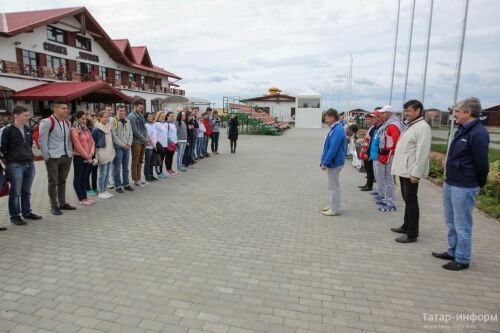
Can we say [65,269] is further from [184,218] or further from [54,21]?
[54,21]

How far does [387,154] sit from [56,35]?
27.8 m

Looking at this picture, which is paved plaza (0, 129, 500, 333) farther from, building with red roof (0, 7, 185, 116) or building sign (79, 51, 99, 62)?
building sign (79, 51, 99, 62)

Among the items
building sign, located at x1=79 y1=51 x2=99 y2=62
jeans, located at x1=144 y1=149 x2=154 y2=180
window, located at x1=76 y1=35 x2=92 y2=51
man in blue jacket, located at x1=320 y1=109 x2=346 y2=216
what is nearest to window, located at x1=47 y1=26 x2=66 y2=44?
window, located at x1=76 y1=35 x2=92 y2=51

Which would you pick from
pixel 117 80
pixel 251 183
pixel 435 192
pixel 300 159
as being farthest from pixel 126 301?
pixel 117 80

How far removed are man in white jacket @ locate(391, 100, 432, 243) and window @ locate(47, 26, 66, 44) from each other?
2731 cm

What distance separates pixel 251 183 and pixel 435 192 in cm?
459

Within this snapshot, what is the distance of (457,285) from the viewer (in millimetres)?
3539

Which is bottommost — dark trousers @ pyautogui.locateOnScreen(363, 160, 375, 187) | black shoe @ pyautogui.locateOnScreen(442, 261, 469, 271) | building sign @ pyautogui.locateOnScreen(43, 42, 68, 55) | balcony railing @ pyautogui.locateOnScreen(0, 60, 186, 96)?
black shoe @ pyautogui.locateOnScreen(442, 261, 469, 271)

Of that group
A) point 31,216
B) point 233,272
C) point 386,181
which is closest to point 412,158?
point 386,181

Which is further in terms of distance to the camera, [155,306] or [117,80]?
[117,80]

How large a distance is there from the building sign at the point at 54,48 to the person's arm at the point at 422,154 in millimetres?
26946

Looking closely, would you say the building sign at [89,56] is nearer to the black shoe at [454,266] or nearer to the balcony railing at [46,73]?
the balcony railing at [46,73]

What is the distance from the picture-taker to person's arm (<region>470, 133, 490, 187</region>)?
357cm

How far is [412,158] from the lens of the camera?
4.58 m
